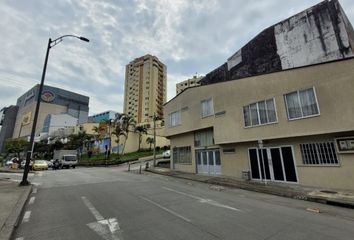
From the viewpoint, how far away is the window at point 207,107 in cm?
1897

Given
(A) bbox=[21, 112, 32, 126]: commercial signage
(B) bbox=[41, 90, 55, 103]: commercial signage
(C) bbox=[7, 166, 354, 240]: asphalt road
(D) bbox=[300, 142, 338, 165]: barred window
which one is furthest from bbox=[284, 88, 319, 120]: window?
(A) bbox=[21, 112, 32, 126]: commercial signage

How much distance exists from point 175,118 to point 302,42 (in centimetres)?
1829

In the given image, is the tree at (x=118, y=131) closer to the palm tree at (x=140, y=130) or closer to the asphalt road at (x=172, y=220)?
the palm tree at (x=140, y=130)

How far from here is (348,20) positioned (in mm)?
23250

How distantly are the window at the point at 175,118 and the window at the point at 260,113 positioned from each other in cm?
903

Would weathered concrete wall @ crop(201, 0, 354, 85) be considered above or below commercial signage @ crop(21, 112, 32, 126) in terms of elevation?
below

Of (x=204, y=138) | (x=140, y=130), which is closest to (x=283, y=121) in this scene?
(x=204, y=138)

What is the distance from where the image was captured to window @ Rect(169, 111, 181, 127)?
920 inches

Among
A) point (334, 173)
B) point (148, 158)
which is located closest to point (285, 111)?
point (334, 173)

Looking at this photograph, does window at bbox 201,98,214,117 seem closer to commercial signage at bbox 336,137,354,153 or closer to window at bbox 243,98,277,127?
window at bbox 243,98,277,127

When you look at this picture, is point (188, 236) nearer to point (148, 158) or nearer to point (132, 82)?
point (148, 158)

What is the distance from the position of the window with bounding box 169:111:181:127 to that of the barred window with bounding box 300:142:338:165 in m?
13.1

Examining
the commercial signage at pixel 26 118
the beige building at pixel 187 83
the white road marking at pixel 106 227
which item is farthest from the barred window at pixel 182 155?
the commercial signage at pixel 26 118

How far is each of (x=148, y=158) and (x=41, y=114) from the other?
288 ft
